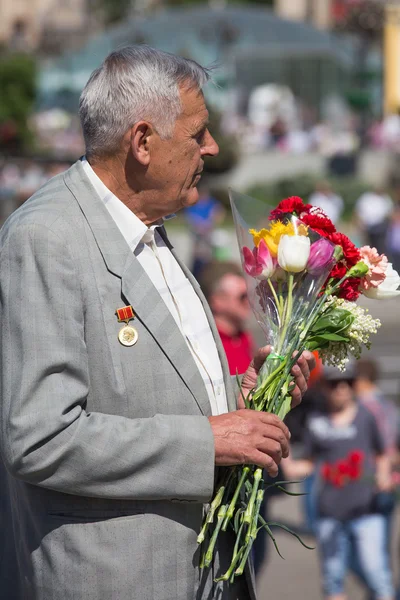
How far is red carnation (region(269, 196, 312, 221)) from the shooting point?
293cm

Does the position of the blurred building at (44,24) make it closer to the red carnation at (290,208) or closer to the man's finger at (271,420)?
the red carnation at (290,208)

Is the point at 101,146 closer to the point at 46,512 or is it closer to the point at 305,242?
the point at 305,242

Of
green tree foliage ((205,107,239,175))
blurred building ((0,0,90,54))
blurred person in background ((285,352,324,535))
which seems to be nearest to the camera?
blurred person in background ((285,352,324,535))

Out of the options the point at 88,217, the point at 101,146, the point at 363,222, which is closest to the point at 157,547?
the point at 88,217

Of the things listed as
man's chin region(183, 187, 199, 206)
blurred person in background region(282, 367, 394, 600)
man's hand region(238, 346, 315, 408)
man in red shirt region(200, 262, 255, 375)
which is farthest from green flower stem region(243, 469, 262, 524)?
blurred person in background region(282, 367, 394, 600)

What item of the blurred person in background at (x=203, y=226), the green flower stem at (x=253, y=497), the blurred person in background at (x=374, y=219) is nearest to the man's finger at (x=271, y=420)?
the green flower stem at (x=253, y=497)

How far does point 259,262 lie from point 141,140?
18.0 inches

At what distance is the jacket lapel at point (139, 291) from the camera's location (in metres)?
2.58

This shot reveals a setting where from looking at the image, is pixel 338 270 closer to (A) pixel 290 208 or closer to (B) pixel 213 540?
(A) pixel 290 208

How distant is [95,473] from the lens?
240cm

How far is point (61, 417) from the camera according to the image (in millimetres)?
2363

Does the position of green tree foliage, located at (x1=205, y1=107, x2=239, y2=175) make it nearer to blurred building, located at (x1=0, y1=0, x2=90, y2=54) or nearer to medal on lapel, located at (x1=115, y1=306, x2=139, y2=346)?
medal on lapel, located at (x1=115, y1=306, x2=139, y2=346)

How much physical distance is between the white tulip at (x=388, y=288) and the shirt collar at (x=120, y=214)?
666 millimetres

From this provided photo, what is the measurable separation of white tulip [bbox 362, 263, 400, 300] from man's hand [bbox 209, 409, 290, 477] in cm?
56
